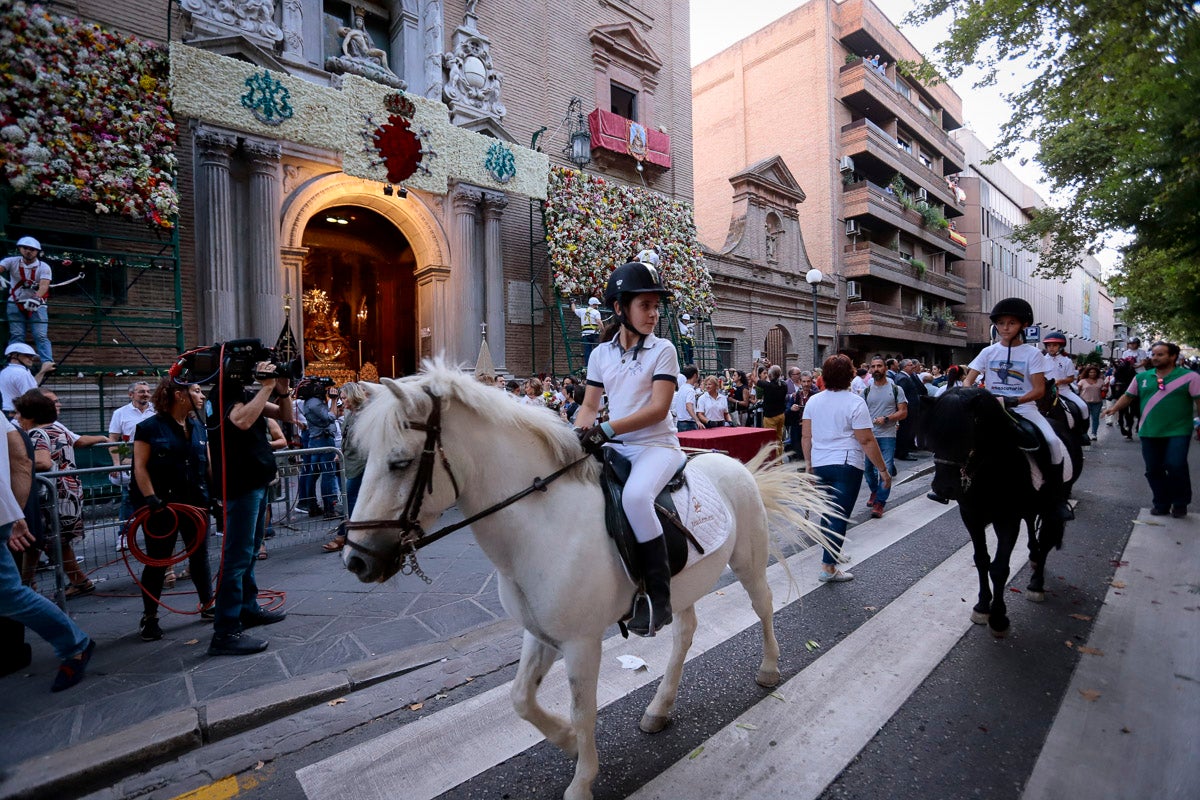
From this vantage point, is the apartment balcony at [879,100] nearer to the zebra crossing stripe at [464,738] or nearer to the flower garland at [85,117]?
the flower garland at [85,117]

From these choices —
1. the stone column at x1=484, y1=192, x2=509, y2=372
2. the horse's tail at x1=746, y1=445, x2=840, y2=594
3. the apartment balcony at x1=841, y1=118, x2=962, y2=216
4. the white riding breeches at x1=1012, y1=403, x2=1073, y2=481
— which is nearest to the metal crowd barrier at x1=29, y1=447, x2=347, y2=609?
the horse's tail at x1=746, y1=445, x2=840, y2=594

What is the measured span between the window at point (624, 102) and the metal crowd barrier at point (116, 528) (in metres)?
15.2

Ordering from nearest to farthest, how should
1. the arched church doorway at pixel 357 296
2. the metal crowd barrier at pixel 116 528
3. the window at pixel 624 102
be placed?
the metal crowd barrier at pixel 116 528 → the arched church doorway at pixel 357 296 → the window at pixel 624 102

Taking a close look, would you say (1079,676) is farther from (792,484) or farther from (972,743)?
(792,484)

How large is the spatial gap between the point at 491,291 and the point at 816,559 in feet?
33.8

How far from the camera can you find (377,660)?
11.8ft

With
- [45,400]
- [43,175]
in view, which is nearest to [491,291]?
[43,175]

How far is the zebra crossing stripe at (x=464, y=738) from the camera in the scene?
2535 millimetres

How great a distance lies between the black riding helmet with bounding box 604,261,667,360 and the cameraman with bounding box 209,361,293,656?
2675 millimetres

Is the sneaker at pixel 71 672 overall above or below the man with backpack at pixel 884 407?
below

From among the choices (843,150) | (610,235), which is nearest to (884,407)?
(610,235)

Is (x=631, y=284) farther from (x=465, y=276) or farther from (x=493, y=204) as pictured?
(x=493, y=204)

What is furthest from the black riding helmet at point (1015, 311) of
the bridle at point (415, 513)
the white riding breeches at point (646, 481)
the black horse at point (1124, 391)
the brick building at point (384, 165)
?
the black horse at point (1124, 391)

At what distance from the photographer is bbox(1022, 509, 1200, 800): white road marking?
2438 mm
